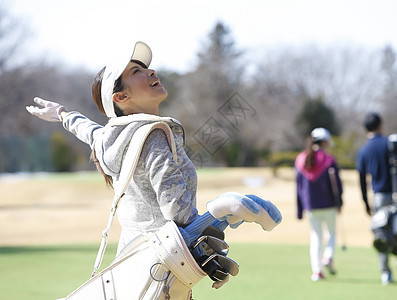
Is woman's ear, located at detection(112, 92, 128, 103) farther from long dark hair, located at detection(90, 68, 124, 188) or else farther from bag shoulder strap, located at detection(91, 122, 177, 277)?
bag shoulder strap, located at detection(91, 122, 177, 277)

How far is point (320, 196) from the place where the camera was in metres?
8.41

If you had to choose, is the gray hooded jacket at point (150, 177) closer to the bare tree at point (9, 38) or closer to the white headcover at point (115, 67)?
the white headcover at point (115, 67)

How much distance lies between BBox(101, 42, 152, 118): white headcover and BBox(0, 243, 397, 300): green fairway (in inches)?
174

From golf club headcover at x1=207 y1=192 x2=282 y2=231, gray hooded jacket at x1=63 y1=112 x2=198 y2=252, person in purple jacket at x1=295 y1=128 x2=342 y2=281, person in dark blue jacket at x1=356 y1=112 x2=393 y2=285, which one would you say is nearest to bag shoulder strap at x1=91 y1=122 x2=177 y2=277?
gray hooded jacket at x1=63 y1=112 x2=198 y2=252

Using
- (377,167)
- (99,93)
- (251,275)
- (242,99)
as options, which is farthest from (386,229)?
(242,99)

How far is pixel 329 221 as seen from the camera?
849 centimetres

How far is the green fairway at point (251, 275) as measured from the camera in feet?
23.8

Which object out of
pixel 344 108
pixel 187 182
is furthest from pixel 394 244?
pixel 344 108

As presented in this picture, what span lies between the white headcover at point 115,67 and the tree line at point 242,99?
3014 centimetres

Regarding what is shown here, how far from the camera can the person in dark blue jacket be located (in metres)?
7.57

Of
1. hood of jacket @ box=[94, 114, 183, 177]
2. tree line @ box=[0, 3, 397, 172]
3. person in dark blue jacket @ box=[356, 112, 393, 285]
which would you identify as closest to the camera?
hood of jacket @ box=[94, 114, 183, 177]

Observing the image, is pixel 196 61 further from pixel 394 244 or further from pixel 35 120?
pixel 394 244

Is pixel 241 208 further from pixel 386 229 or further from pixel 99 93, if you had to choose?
pixel 386 229

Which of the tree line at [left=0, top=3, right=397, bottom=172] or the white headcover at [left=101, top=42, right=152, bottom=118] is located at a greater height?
Result: the white headcover at [left=101, top=42, right=152, bottom=118]
